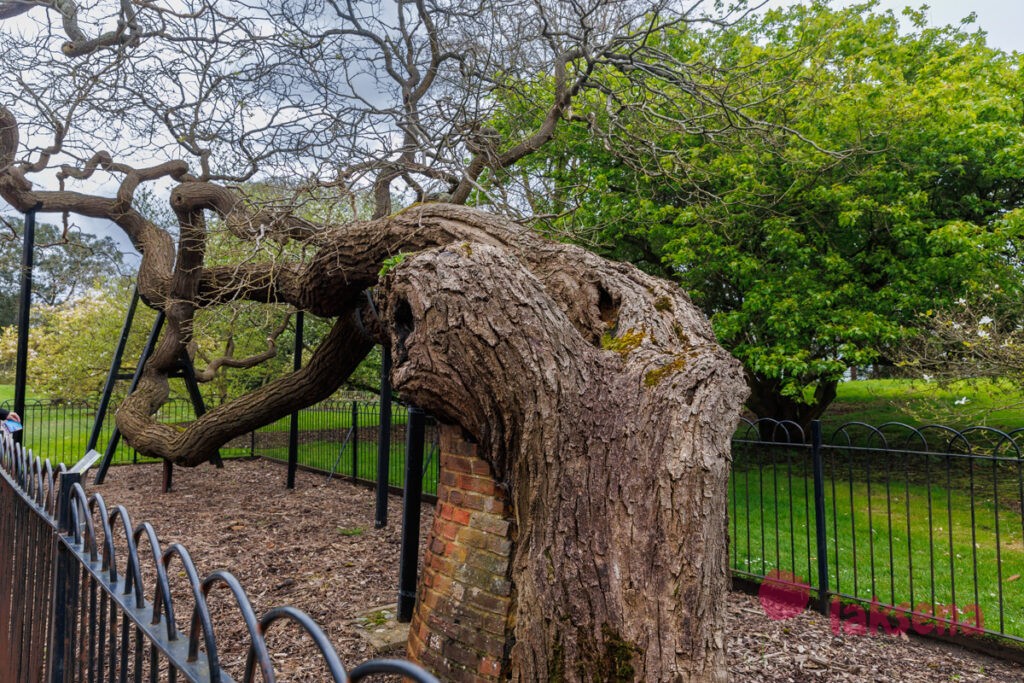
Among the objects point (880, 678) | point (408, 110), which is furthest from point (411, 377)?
point (408, 110)

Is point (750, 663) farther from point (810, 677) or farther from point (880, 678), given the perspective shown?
point (880, 678)

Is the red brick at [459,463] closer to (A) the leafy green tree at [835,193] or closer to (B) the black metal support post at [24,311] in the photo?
(A) the leafy green tree at [835,193]

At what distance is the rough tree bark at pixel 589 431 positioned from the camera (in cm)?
220

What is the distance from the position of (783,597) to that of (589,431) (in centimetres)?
371

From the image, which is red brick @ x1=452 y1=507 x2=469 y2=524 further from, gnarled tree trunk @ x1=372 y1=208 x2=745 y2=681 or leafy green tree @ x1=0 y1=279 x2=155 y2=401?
leafy green tree @ x1=0 y1=279 x2=155 y2=401

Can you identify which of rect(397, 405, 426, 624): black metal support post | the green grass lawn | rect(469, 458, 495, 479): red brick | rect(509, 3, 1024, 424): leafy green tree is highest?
rect(509, 3, 1024, 424): leafy green tree

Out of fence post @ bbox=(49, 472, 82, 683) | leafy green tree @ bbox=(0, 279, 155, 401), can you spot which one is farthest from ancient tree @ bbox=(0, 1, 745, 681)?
leafy green tree @ bbox=(0, 279, 155, 401)

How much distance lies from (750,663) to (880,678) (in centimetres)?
71

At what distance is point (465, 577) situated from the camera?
10.1ft

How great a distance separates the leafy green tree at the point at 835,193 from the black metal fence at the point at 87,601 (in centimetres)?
632

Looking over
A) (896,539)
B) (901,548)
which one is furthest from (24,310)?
(896,539)

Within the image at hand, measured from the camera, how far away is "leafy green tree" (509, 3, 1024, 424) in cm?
853

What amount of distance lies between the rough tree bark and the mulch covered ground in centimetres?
193

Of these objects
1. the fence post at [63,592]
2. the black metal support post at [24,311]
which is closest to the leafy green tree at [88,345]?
the black metal support post at [24,311]
